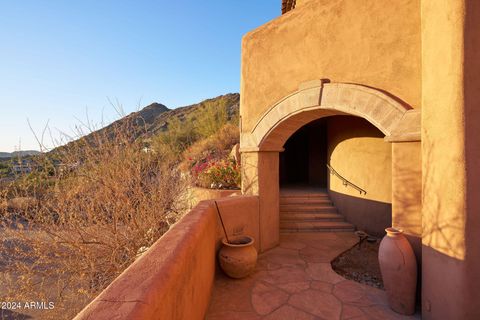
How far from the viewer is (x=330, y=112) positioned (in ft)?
14.9

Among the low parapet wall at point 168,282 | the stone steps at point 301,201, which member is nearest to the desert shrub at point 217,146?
the stone steps at point 301,201

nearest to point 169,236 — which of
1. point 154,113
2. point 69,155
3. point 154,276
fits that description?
point 154,276

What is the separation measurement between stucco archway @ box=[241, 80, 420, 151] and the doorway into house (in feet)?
18.0

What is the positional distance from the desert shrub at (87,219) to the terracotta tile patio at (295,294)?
5.99 feet

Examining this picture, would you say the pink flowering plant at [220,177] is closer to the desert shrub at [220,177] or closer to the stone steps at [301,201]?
the desert shrub at [220,177]

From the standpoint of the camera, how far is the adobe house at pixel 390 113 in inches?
96.7

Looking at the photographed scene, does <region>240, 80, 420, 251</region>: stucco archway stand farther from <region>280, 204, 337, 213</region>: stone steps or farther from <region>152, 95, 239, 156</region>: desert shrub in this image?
<region>152, 95, 239, 156</region>: desert shrub

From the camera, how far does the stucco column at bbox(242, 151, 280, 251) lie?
16.9ft

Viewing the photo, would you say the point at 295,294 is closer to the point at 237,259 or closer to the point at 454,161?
the point at 237,259

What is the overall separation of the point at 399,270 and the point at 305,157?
9.19 meters

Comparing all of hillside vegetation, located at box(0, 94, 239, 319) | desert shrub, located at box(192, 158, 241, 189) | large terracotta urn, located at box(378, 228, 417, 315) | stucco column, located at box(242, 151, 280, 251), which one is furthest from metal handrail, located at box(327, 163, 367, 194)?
hillside vegetation, located at box(0, 94, 239, 319)

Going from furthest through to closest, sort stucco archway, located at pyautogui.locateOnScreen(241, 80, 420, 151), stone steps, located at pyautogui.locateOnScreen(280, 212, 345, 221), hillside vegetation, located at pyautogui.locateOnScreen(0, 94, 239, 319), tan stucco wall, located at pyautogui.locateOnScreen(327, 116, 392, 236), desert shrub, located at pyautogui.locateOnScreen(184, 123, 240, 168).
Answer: desert shrub, located at pyautogui.locateOnScreen(184, 123, 240, 168), stone steps, located at pyautogui.locateOnScreen(280, 212, 345, 221), tan stucco wall, located at pyautogui.locateOnScreen(327, 116, 392, 236), hillside vegetation, located at pyautogui.locateOnScreen(0, 94, 239, 319), stucco archway, located at pyautogui.locateOnScreen(241, 80, 420, 151)

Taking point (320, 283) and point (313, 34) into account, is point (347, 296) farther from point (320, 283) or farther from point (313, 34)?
point (313, 34)

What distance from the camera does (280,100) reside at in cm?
486
